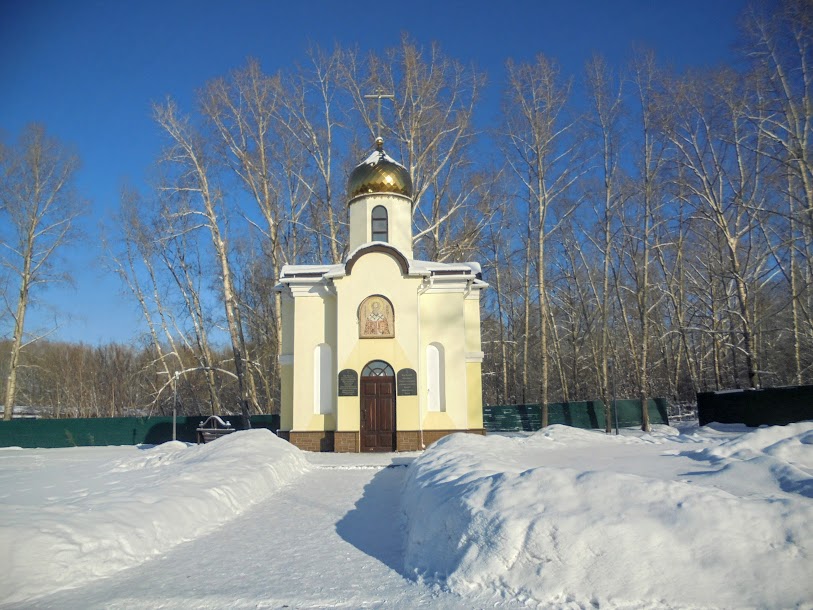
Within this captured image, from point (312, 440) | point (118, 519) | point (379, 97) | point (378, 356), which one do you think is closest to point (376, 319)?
point (378, 356)

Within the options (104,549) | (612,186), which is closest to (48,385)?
(612,186)

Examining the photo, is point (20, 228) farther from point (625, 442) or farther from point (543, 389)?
point (625, 442)

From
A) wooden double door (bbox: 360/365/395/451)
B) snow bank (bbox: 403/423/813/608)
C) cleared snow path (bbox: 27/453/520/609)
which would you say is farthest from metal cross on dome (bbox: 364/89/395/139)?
snow bank (bbox: 403/423/813/608)

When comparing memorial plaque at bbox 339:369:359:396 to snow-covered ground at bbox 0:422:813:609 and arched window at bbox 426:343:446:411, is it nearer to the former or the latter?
arched window at bbox 426:343:446:411

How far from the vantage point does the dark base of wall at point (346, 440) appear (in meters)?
17.4

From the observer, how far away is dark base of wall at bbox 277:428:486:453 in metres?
17.4

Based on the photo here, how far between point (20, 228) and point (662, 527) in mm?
28479

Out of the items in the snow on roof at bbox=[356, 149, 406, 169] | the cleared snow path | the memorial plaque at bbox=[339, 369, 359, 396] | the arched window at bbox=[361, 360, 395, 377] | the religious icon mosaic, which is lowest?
the cleared snow path

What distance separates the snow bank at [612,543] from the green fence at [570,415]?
70.0 ft

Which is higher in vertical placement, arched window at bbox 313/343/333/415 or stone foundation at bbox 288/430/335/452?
arched window at bbox 313/343/333/415

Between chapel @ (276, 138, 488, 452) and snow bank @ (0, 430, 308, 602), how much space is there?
581 centimetres

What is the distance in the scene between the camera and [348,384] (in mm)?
17625

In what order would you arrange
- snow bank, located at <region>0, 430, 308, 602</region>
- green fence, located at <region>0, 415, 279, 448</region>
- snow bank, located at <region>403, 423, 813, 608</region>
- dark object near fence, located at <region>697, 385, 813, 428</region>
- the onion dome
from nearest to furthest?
snow bank, located at <region>403, 423, 813, 608</region>, snow bank, located at <region>0, 430, 308, 602</region>, dark object near fence, located at <region>697, 385, 813, 428</region>, the onion dome, green fence, located at <region>0, 415, 279, 448</region>

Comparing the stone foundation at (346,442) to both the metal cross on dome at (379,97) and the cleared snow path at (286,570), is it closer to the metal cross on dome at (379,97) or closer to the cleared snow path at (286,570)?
the cleared snow path at (286,570)
